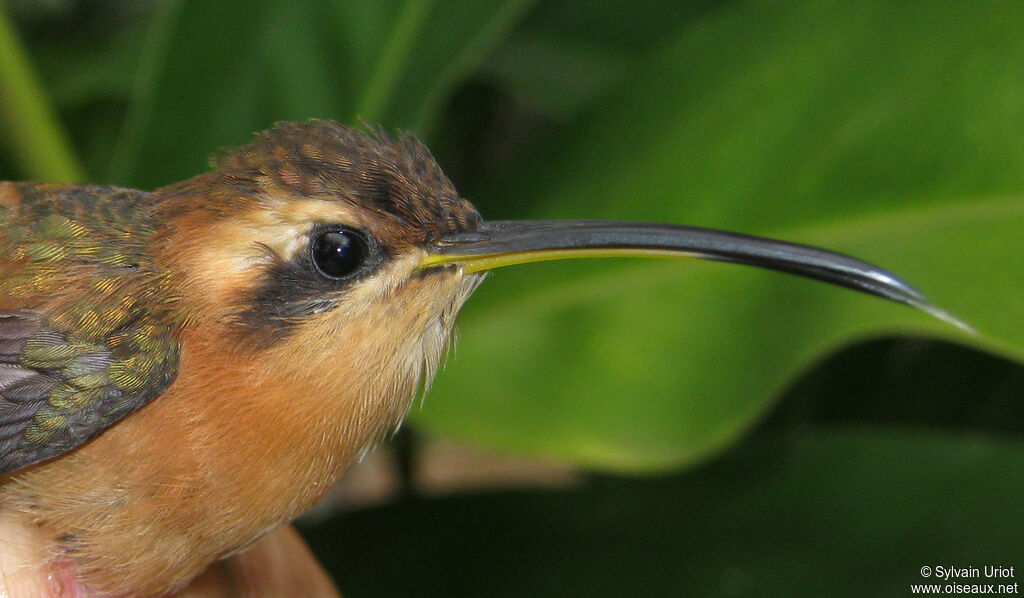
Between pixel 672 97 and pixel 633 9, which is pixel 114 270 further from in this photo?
pixel 633 9

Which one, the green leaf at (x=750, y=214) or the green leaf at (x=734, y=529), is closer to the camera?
the green leaf at (x=750, y=214)

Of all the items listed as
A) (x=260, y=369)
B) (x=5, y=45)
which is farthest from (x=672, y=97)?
(x=5, y=45)

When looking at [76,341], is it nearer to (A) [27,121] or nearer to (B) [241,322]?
(B) [241,322]

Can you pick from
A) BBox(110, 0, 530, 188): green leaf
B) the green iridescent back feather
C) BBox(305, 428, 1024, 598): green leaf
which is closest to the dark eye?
the green iridescent back feather

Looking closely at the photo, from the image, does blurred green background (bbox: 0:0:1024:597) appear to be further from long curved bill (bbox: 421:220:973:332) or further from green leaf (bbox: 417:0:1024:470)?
long curved bill (bbox: 421:220:973:332)

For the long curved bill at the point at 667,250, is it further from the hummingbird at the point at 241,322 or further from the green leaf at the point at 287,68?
the green leaf at the point at 287,68

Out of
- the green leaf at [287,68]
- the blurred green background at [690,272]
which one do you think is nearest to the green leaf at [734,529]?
the blurred green background at [690,272]
